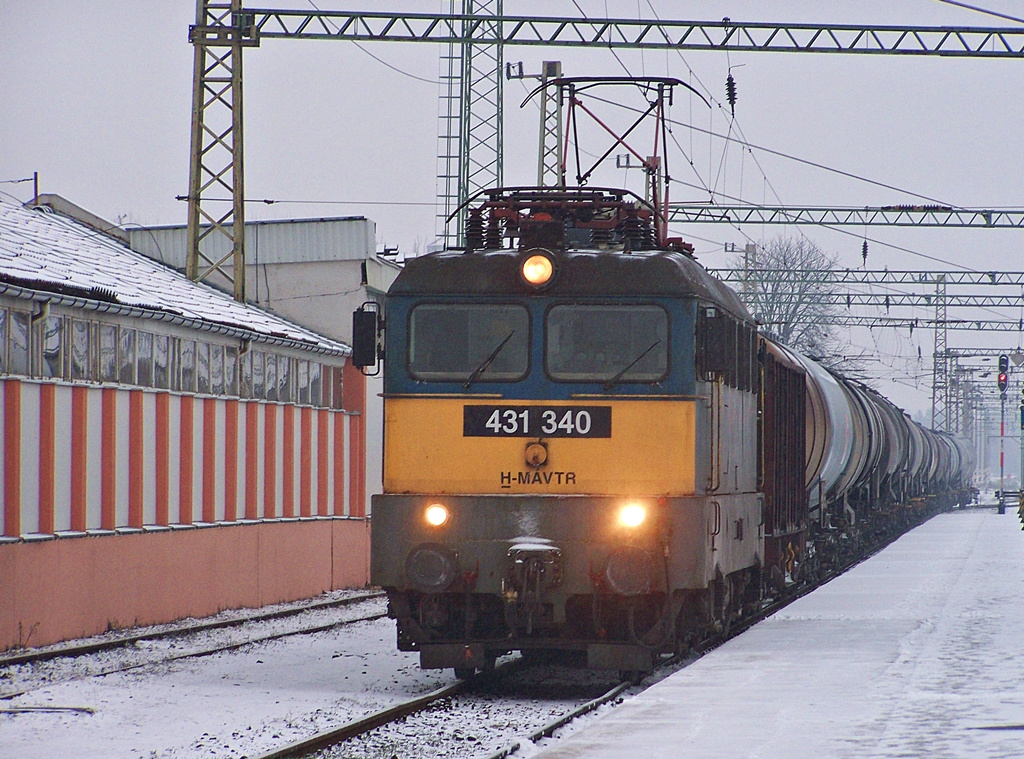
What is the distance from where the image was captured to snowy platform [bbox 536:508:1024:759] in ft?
27.0

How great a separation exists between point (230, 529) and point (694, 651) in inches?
337

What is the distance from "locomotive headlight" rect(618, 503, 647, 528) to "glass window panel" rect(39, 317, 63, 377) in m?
7.52

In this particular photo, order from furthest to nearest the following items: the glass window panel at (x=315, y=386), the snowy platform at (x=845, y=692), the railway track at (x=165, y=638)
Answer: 1. the glass window panel at (x=315, y=386)
2. the railway track at (x=165, y=638)
3. the snowy platform at (x=845, y=692)

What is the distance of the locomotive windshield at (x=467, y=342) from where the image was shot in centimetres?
1183

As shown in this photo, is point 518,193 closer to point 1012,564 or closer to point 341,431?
point 341,431

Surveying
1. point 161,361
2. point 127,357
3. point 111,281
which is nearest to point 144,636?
point 127,357

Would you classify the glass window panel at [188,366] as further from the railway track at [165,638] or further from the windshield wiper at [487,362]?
the windshield wiper at [487,362]

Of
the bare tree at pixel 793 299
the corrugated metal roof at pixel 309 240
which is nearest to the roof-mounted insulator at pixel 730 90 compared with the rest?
the corrugated metal roof at pixel 309 240

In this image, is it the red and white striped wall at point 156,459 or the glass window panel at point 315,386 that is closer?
the red and white striped wall at point 156,459

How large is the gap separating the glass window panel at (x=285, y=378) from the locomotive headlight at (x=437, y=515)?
12329 millimetres

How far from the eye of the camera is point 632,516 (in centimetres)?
1151

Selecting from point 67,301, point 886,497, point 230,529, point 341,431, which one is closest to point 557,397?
point 67,301

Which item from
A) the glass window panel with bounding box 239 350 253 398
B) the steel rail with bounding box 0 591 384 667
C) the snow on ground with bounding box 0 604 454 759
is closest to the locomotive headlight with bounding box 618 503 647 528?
the snow on ground with bounding box 0 604 454 759

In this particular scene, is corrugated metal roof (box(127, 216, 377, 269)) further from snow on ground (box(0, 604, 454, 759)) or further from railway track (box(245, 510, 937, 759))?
railway track (box(245, 510, 937, 759))
